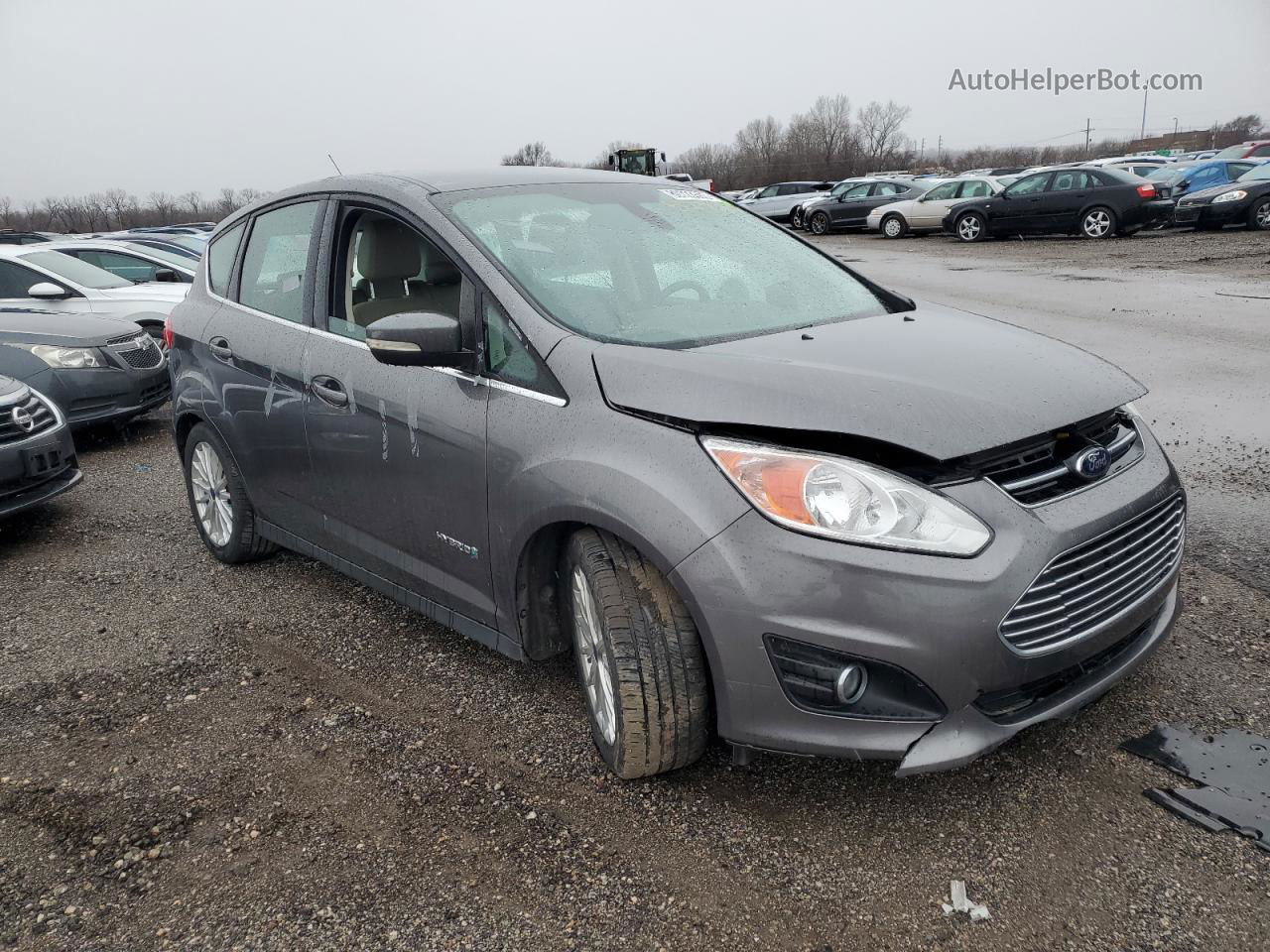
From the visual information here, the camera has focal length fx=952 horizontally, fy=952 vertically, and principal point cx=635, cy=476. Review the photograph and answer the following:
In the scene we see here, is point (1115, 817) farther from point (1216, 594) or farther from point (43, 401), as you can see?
point (43, 401)

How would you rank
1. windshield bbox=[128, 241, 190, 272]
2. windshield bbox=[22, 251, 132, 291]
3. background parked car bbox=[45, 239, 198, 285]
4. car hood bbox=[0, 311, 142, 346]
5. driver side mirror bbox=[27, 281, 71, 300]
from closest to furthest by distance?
car hood bbox=[0, 311, 142, 346]
driver side mirror bbox=[27, 281, 71, 300]
windshield bbox=[22, 251, 132, 291]
background parked car bbox=[45, 239, 198, 285]
windshield bbox=[128, 241, 190, 272]

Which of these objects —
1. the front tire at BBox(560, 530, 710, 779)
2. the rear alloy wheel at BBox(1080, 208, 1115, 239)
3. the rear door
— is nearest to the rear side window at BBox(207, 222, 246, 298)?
the rear door

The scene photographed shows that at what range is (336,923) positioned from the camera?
Answer: 2.25 meters

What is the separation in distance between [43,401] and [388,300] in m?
3.33

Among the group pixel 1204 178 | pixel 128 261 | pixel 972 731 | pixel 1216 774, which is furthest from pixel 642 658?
pixel 1204 178

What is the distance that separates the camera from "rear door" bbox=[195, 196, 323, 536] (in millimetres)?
3664

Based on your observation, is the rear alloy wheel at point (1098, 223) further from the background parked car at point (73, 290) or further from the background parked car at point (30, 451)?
the background parked car at point (30, 451)

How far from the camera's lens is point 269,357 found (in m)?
3.76

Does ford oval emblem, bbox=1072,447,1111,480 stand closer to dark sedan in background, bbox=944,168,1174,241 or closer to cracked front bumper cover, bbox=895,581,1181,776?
cracked front bumper cover, bbox=895,581,1181,776

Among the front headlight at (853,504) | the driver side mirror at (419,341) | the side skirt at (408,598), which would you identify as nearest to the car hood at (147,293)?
the side skirt at (408,598)

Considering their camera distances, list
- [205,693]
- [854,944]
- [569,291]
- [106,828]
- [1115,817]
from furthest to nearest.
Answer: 1. [205,693]
2. [569,291]
3. [106,828]
4. [1115,817]
5. [854,944]

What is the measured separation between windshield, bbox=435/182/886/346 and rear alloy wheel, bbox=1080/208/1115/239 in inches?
717

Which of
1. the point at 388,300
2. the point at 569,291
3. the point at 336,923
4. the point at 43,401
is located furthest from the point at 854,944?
the point at 43,401

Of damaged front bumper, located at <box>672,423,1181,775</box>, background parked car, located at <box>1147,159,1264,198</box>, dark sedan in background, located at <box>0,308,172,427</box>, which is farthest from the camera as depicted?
background parked car, located at <box>1147,159,1264,198</box>
